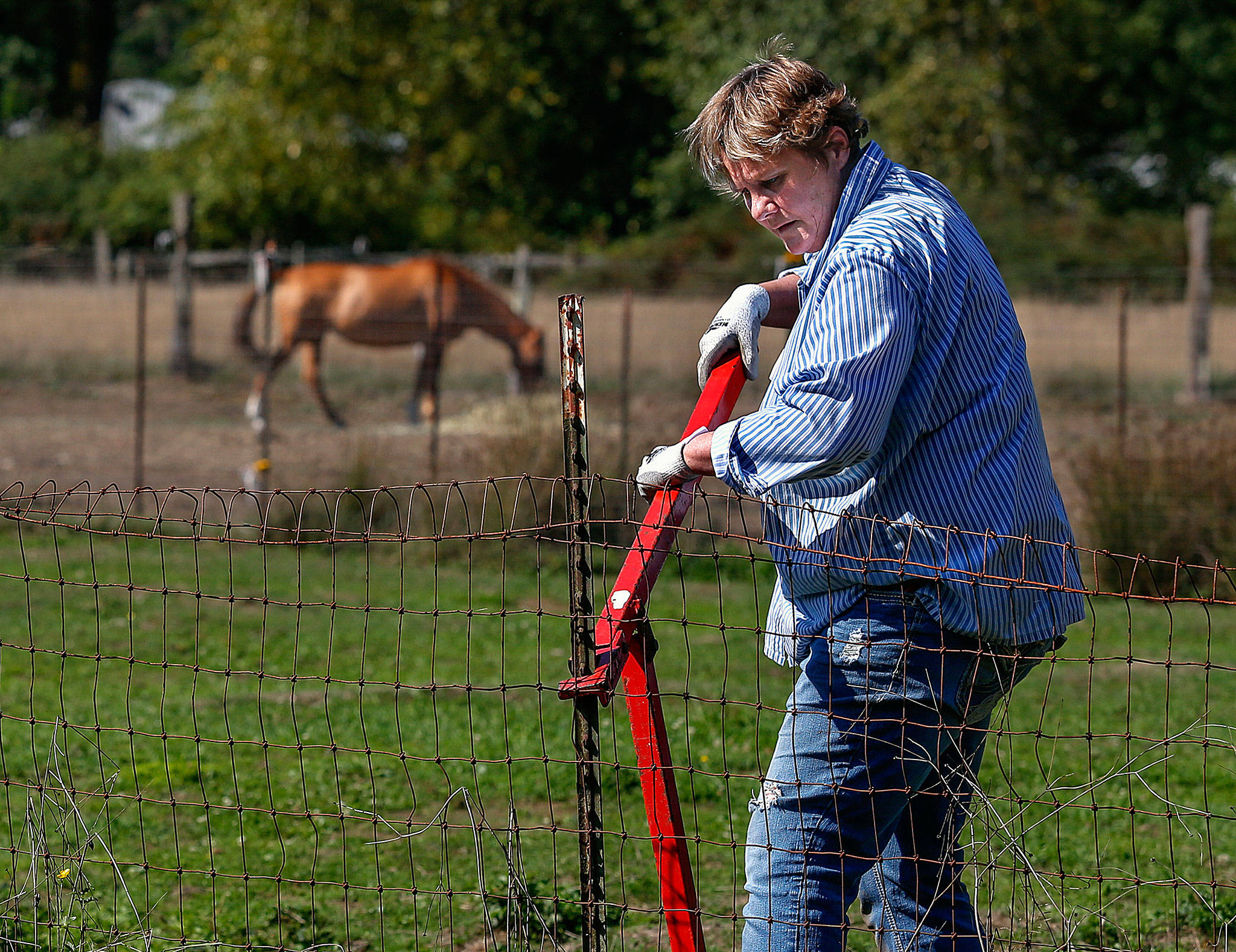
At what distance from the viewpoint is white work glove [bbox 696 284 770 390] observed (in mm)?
2668

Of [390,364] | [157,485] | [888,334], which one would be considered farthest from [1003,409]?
[390,364]

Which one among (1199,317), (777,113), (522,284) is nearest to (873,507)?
(777,113)

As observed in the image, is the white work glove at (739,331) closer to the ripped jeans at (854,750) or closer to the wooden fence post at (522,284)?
the ripped jeans at (854,750)

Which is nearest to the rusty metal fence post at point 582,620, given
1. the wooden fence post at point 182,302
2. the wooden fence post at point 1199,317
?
the wooden fence post at point 1199,317

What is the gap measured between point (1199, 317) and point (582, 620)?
1210 centimetres

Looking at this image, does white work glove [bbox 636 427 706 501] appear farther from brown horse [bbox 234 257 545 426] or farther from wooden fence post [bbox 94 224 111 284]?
wooden fence post [bbox 94 224 111 284]

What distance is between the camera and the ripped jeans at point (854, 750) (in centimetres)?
246

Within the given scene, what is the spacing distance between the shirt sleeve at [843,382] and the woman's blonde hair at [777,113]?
0.95ft

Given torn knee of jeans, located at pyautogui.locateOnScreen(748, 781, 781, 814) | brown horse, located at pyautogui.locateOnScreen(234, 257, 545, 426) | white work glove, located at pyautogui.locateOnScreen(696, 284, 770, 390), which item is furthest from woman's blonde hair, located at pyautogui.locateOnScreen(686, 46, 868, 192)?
brown horse, located at pyautogui.locateOnScreen(234, 257, 545, 426)

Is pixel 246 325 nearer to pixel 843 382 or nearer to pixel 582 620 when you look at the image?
pixel 582 620

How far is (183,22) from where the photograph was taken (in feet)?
194

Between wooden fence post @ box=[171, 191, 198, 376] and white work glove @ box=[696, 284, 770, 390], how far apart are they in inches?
529

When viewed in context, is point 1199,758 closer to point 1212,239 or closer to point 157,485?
point 157,485

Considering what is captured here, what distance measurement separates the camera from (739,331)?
8.76 feet
